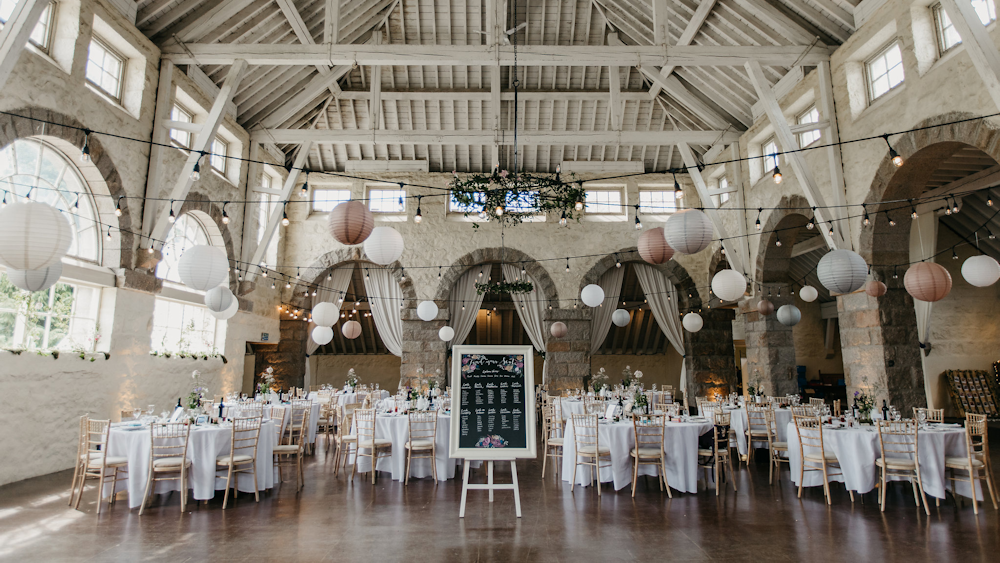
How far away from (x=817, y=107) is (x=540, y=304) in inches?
274

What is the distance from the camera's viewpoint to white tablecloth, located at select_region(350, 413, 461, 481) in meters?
6.22

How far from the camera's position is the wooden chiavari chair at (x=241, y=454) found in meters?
5.23

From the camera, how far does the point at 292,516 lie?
4.71 m

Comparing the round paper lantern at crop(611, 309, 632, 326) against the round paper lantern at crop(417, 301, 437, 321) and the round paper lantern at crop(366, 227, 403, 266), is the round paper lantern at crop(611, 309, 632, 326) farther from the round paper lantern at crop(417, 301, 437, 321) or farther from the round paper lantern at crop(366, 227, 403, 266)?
the round paper lantern at crop(366, 227, 403, 266)

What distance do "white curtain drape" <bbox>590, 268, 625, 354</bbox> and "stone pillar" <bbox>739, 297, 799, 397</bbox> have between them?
359 centimetres

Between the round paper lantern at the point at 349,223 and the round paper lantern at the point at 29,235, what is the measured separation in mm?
2255

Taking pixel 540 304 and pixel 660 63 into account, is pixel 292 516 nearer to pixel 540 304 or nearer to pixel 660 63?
pixel 660 63

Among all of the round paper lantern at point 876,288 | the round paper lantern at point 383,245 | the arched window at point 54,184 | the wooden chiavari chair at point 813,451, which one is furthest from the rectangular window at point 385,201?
the wooden chiavari chair at point 813,451

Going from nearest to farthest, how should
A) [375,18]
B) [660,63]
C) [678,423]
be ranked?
[678,423] → [660,63] → [375,18]

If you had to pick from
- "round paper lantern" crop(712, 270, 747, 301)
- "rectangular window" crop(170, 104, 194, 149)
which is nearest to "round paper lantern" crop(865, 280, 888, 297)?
"round paper lantern" crop(712, 270, 747, 301)

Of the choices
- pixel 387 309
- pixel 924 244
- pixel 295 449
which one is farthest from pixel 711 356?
pixel 295 449

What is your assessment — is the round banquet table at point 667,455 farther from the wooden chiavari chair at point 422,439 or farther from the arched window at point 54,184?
the arched window at point 54,184

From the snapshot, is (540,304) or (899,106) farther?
(540,304)

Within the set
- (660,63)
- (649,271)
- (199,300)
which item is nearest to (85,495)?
(199,300)
